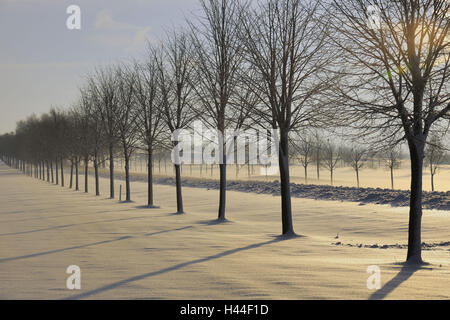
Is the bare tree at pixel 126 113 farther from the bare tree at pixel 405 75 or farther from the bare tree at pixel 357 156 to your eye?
the bare tree at pixel 405 75

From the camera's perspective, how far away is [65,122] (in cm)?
4375

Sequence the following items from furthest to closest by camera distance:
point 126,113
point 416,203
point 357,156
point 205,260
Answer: point 126,113 < point 357,156 < point 416,203 < point 205,260

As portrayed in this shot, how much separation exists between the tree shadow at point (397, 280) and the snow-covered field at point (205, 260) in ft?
0.06

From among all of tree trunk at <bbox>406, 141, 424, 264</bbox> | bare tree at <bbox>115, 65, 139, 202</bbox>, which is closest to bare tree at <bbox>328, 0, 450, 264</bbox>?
tree trunk at <bbox>406, 141, 424, 264</bbox>

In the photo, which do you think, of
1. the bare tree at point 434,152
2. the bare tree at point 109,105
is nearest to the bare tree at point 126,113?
the bare tree at point 109,105

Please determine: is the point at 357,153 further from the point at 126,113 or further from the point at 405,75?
the point at 126,113

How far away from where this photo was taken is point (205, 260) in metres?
8.82

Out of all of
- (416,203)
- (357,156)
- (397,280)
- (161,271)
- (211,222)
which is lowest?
(211,222)

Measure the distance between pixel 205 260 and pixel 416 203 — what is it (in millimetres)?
4881

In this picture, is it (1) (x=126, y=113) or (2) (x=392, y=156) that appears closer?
(1) (x=126, y=113)

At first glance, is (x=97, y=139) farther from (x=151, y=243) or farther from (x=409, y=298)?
(x=409, y=298)

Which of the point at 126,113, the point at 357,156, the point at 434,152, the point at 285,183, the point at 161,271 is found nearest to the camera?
the point at 161,271

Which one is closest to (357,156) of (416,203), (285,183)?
(416,203)

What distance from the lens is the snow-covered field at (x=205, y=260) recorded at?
628cm
